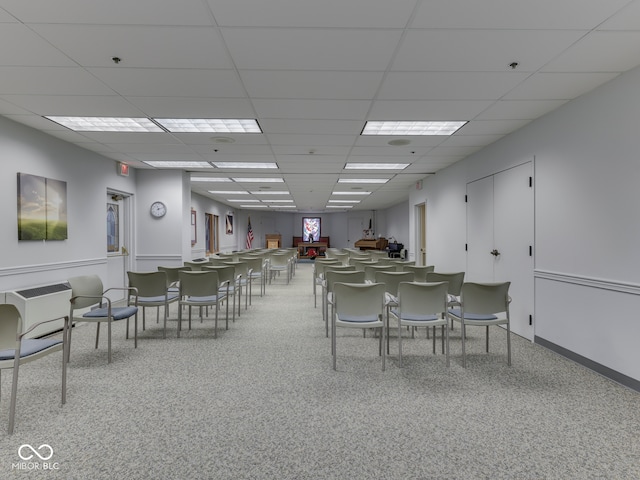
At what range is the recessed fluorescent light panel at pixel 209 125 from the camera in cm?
480

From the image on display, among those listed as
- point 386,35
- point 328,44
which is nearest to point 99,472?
point 328,44

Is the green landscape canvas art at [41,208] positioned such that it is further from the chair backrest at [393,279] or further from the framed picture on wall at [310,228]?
the framed picture on wall at [310,228]

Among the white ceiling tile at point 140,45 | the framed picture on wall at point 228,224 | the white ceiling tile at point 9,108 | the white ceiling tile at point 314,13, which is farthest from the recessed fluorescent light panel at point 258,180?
the framed picture on wall at point 228,224

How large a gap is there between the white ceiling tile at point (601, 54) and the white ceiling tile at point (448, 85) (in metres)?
0.35

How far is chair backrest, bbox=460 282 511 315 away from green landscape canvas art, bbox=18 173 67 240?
5.78 meters

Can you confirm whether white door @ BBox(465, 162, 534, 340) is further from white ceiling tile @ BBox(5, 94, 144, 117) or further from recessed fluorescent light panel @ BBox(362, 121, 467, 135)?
white ceiling tile @ BBox(5, 94, 144, 117)

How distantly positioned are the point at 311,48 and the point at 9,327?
308 centimetres

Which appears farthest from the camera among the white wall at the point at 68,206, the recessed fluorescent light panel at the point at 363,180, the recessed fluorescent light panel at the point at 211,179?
the recessed fluorescent light panel at the point at 363,180

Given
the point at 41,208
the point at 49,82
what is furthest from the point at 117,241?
the point at 49,82

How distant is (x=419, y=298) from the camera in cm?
362

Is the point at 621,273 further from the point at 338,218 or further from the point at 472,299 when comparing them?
the point at 338,218

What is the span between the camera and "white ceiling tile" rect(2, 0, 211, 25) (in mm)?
2348

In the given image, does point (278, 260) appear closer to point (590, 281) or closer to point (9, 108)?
point (9, 108)

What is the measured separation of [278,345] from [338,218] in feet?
63.2
